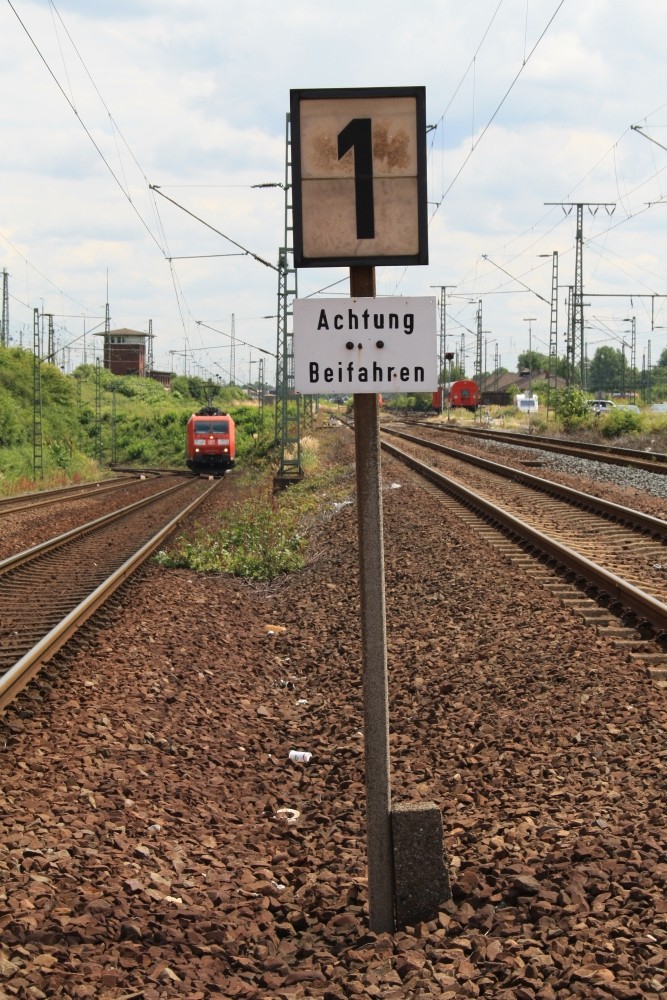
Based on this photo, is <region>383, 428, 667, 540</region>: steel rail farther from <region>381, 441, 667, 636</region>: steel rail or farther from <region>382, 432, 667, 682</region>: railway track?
<region>381, 441, 667, 636</region>: steel rail

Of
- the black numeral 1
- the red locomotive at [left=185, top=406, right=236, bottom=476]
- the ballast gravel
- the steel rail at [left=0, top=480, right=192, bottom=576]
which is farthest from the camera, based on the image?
the red locomotive at [left=185, top=406, right=236, bottom=476]

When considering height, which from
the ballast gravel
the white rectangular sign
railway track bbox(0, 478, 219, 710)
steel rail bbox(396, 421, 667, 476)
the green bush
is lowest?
the ballast gravel

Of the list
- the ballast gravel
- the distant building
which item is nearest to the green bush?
the ballast gravel

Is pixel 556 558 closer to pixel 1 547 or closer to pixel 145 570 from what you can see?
pixel 145 570

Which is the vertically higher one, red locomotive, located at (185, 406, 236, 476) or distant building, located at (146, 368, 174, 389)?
distant building, located at (146, 368, 174, 389)

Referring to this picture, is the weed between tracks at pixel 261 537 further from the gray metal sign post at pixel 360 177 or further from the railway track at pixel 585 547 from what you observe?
the gray metal sign post at pixel 360 177

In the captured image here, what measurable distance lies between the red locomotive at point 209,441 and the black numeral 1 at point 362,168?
40.1 m

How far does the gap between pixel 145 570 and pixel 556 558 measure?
5.44 m

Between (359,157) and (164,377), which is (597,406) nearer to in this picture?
(359,157)

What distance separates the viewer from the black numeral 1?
414 cm

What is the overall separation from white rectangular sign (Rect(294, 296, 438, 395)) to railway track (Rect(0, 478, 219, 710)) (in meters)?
4.13

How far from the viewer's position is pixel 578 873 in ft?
13.6

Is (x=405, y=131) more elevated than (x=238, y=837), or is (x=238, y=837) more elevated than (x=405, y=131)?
(x=405, y=131)

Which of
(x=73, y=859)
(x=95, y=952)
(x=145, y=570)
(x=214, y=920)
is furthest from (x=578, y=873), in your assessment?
(x=145, y=570)
